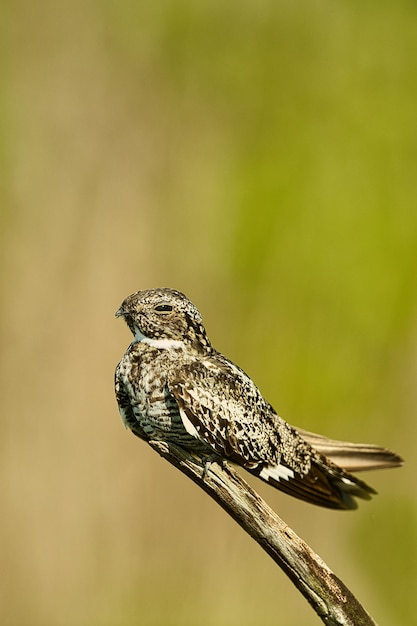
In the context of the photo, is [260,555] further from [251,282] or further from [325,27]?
[325,27]

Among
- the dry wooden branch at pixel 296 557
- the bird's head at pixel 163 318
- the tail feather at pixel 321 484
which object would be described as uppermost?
the bird's head at pixel 163 318

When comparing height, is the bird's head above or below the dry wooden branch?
above

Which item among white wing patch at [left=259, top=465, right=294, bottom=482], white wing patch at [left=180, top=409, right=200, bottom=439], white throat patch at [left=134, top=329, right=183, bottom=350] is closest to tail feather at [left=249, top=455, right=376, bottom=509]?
white wing patch at [left=259, top=465, right=294, bottom=482]

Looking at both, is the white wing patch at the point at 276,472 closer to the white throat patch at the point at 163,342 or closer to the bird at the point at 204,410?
the bird at the point at 204,410

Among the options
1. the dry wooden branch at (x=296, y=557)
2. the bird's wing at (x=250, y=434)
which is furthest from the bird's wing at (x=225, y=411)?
the dry wooden branch at (x=296, y=557)

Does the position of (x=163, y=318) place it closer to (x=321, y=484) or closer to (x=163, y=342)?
(x=163, y=342)

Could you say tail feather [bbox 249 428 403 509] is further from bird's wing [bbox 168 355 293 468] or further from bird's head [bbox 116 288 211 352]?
bird's head [bbox 116 288 211 352]

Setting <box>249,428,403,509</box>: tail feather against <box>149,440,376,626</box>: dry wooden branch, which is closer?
<box>149,440,376,626</box>: dry wooden branch
